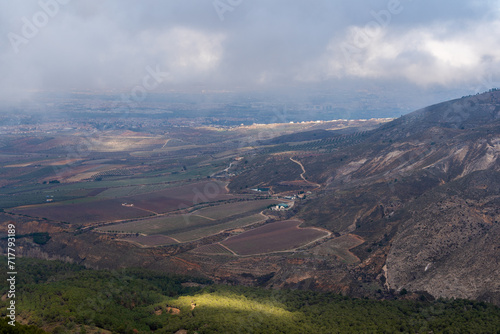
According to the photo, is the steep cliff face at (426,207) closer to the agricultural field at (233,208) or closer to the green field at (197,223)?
A: the agricultural field at (233,208)

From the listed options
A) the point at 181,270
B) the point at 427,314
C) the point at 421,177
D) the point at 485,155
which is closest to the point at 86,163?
the point at 181,270

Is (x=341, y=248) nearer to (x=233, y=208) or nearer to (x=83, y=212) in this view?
(x=233, y=208)

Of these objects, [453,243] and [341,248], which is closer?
[453,243]

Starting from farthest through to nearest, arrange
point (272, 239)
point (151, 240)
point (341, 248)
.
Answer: point (151, 240) → point (272, 239) → point (341, 248)

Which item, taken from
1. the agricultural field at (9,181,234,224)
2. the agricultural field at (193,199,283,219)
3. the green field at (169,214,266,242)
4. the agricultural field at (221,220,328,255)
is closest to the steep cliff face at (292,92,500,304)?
the agricultural field at (221,220,328,255)

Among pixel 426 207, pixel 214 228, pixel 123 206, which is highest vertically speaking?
pixel 426 207

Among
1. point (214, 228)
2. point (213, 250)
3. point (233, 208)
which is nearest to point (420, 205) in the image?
point (213, 250)

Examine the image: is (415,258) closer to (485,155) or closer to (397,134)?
(485,155)
